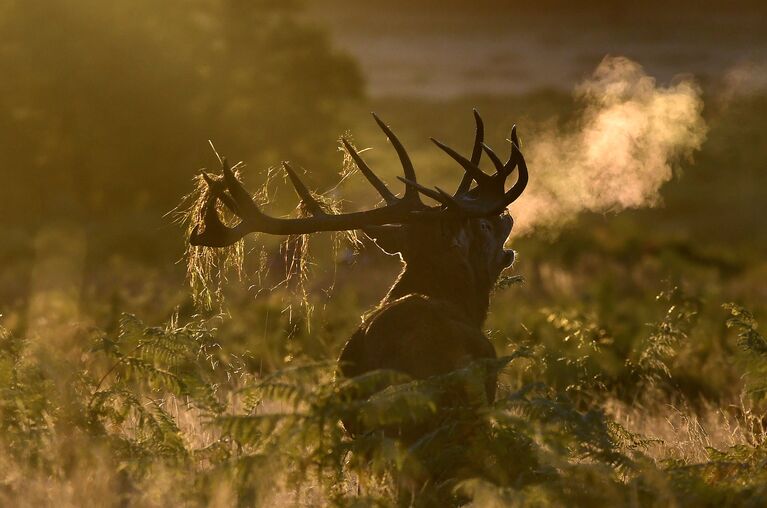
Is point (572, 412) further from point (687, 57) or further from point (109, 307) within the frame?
point (687, 57)

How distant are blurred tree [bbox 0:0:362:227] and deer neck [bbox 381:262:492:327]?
1217 inches

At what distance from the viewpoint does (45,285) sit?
27.6m

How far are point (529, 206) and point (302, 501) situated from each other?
22.5ft

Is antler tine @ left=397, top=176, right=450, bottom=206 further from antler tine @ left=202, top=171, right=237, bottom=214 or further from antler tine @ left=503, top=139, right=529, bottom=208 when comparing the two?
antler tine @ left=202, top=171, right=237, bottom=214

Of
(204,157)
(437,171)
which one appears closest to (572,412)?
(204,157)

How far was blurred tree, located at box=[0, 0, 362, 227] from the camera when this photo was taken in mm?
38938

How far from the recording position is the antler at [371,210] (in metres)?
7.69

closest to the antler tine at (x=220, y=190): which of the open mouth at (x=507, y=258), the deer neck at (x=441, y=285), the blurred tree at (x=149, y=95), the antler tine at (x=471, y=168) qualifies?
the deer neck at (x=441, y=285)

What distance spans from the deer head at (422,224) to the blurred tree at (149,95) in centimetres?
3072

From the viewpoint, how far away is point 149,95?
39969 millimetres

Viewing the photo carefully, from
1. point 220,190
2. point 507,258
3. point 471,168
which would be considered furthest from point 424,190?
→ point 507,258

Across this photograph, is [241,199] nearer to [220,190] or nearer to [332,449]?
[220,190]

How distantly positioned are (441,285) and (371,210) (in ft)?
2.16

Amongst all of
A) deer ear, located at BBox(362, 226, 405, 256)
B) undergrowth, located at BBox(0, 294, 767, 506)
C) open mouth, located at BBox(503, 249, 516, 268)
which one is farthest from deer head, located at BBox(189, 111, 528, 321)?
undergrowth, located at BBox(0, 294, 767, 506)
